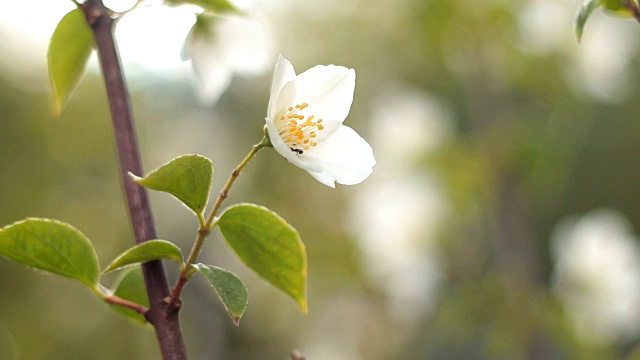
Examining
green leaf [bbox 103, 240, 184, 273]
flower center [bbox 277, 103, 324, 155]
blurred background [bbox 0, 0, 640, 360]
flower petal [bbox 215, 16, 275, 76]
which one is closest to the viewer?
green leaf [bbox 103, 240, 184, 273]

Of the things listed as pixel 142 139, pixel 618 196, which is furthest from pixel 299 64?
pixel 618 196

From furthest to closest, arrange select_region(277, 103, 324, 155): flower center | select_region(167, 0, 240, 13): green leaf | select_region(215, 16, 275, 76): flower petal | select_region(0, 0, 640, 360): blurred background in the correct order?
select_region(0, 0, 640, 360): blurred background → select_region(215, 16, 275, 76): flower petal → select_region(167, 0, 240, 13): green leaf → select_region(277, 103, 324, 155): flower center

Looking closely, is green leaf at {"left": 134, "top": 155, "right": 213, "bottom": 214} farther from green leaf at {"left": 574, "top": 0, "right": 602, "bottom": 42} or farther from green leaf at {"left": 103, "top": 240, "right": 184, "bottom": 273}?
green leaf at {"left": 574, "top": 0, "right": 602, "bottom": 42}

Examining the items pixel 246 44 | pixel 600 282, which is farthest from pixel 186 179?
pixel 600 282

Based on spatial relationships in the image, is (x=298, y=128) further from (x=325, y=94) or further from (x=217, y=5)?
(x=217, y=5)

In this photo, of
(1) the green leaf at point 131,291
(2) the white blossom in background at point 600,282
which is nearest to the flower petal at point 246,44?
(1) the green leaf at point 131,291

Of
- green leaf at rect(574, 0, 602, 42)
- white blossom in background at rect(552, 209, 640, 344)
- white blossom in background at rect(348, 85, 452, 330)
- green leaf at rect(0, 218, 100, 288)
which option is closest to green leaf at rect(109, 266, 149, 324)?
green leaf at rect(0, 218, 100, 288)
